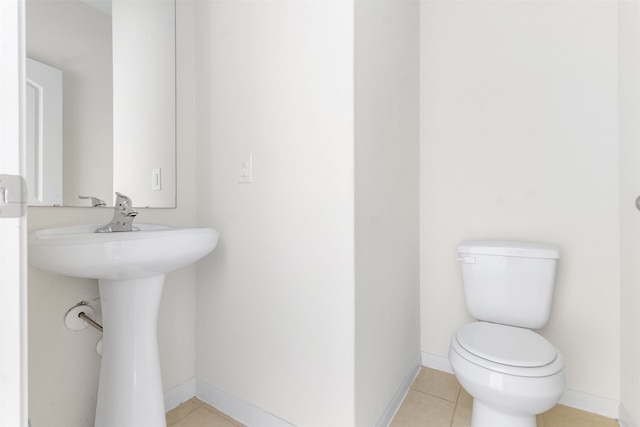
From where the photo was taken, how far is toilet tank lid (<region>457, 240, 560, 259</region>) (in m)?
1.29

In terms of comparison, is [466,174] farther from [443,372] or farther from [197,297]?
[197,297]

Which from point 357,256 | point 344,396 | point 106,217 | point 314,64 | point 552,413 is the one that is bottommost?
point 552,413

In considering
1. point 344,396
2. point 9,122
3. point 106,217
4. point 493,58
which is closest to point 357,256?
point 344,396

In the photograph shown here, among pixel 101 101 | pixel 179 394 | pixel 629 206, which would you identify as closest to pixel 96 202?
pixel 101 101

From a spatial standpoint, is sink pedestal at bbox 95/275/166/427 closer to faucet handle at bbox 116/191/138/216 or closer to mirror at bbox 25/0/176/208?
faucet handle at bbox 116/191/138/216

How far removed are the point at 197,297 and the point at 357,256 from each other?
0.89 metres

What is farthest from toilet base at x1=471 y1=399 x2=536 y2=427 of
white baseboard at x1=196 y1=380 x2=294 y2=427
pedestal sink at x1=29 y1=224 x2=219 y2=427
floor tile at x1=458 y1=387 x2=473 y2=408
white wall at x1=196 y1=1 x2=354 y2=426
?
pedestal sink at x1=29 y1=224 x2=219 y2=427

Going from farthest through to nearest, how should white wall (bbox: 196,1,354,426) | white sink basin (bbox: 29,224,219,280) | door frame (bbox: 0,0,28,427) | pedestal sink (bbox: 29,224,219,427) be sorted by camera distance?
1. white wall (bbox: 196,1,354,426)
2. pedestal sink (bbox: 29,224,219,427)
3. white sink basin (bbox: 29,224,219,280)
4. door frame (bbox: 0,0,28,427)

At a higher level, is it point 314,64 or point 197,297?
point 314,64

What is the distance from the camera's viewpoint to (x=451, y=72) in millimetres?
1682

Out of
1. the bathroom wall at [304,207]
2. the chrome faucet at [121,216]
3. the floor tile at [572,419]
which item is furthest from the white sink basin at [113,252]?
the floor tile at [572,419]

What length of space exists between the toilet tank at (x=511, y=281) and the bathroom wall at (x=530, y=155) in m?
0.20

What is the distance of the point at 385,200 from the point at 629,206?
95 cm

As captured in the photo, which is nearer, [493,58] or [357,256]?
[357,256]
